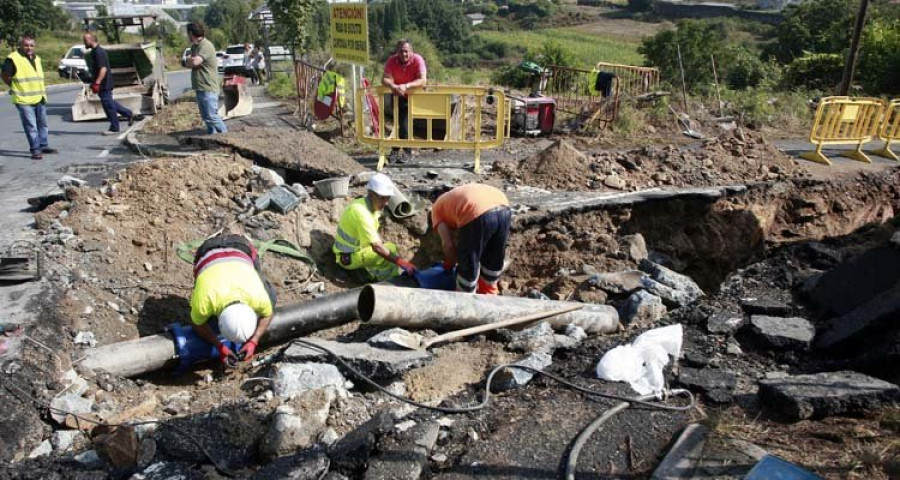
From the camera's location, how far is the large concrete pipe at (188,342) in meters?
4.45

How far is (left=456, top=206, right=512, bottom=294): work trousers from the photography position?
5.40 metres

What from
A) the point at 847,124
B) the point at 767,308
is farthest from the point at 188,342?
the point at 847,124

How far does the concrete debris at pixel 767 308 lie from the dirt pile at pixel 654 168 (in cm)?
295

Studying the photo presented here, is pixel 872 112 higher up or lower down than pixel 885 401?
higher up

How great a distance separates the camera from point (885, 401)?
3.58m

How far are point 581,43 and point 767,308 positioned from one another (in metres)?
45.1

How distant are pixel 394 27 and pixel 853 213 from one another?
143 feet

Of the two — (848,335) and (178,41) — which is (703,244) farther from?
(178,41)

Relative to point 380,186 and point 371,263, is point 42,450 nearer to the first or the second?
point 371,263

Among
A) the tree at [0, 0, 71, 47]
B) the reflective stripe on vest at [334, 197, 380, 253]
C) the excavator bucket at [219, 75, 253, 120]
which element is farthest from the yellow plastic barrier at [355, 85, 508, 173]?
the tree at [0, 0, 71, 47]

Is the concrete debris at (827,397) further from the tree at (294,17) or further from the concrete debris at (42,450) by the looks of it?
the tree at (294,17)

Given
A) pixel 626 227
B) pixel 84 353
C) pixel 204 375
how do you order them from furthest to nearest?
1. pixel 626 227
2. pixel 204 375
3. pixel 84 353

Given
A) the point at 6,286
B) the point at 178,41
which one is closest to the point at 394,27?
the point at 178,41

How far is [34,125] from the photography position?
8.71 metres
